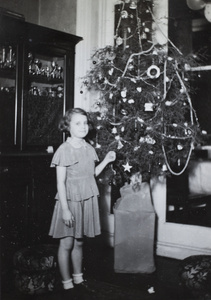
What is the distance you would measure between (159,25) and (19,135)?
1634mm

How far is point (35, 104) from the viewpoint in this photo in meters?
3.48

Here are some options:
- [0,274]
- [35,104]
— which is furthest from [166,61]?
[0,274]

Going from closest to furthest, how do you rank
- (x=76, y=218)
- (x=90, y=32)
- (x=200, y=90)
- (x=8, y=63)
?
(x=76, y=218), (x=8, y=63), (x=200, y=90), (x=90, y=32)

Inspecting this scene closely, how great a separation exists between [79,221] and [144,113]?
3.09ft

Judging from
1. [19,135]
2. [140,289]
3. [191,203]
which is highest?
[19,135]

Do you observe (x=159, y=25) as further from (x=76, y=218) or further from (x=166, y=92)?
(x=76, y=218)

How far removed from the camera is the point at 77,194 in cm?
268

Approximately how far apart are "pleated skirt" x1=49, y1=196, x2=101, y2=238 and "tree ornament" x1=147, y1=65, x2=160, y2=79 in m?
1.01

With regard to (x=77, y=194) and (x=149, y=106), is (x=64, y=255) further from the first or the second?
(x=149, y=106)

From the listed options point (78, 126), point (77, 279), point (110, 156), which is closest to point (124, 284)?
point (77, 279)

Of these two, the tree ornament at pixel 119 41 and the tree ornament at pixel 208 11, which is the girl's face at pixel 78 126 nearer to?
the tree ornament at pixel 119 41

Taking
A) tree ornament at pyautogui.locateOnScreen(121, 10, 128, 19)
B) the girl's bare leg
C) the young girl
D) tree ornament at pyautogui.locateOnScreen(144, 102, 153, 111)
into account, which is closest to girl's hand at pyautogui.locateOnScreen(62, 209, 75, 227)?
the young girl

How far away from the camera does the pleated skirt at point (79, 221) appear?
2654 mm

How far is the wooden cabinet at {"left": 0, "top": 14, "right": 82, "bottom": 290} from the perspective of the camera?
3.09 meters
